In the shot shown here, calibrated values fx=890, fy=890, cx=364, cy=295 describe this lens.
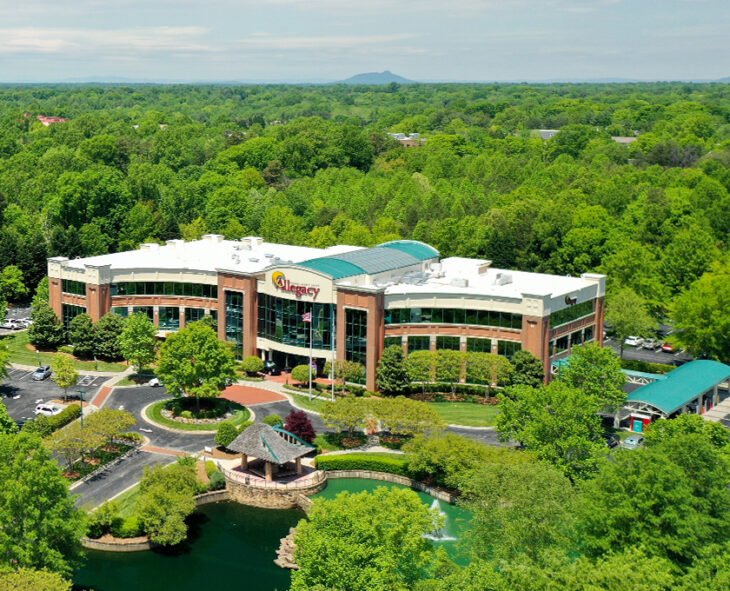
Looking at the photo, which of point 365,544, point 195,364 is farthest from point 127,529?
point 195,364

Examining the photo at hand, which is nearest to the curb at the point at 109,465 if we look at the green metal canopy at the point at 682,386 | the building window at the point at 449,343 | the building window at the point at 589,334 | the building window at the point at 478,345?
the building window at the point at 449,343

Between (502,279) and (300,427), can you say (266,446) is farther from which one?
(502,279)

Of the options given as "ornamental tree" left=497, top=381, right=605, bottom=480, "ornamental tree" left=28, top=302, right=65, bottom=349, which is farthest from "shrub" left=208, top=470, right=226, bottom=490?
"ornamental tree" left=28, top=302, right=65, bottom=349

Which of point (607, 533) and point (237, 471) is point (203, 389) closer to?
point (237, 471)

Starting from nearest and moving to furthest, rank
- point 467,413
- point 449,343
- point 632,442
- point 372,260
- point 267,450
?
point 267,450
point 632,442
point 467,413
point 449,343
point 372,260

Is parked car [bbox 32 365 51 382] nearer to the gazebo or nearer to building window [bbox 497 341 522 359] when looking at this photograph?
the gazebo

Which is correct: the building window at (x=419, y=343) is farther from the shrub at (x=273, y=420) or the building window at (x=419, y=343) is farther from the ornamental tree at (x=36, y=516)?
the ornamental tree at (x=36, y=516)
